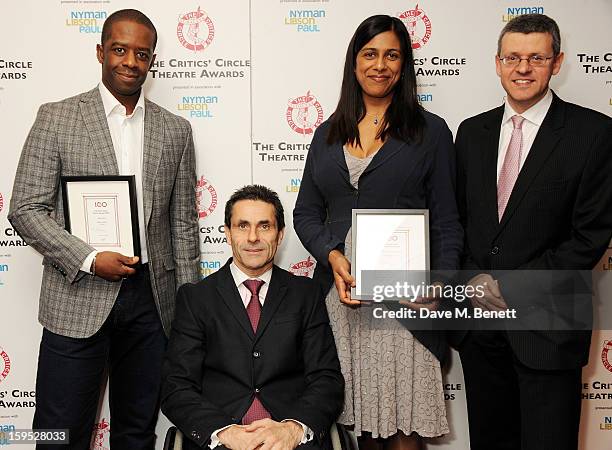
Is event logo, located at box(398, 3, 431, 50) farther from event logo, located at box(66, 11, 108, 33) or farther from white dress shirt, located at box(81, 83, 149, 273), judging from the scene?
event logo, located at box(66, 11, 108, 33)

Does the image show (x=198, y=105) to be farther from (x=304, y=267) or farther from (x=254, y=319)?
(x=254, y=319)

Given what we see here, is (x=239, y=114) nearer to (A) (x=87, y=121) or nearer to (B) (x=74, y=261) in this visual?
(A) (x=87, y=121)

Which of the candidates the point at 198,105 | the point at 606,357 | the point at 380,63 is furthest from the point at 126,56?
the point at 606,357

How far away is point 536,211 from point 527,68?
509 mm

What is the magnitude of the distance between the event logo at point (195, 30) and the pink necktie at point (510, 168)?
1.45 meters

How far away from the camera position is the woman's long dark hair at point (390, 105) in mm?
2381

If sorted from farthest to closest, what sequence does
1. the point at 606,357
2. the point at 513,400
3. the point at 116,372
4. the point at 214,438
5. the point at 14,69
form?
1. the point at 606,357
2. the point at 14,69
3. the point at 116,372
4. the point at 513,400
5. the point at 214,438

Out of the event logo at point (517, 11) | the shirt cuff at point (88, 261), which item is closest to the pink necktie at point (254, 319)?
the shirt cuff at point (88, 261)

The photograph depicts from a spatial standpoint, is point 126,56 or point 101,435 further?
point 101,435

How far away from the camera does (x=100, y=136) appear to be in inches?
95.7

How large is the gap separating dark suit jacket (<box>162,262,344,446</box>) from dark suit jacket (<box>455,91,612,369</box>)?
662mm

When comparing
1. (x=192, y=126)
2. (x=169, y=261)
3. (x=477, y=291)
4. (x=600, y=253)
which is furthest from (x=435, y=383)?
(x=192, y=126)

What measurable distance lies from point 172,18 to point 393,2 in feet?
3.38

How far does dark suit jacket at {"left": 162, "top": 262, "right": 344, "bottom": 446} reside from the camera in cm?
224
